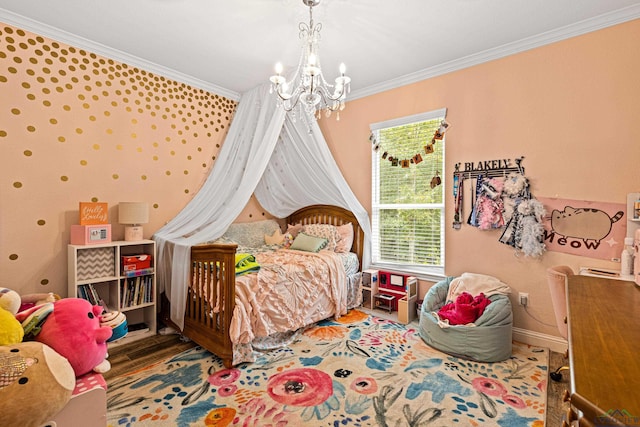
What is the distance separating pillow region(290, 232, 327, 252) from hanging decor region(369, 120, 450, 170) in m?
1.28

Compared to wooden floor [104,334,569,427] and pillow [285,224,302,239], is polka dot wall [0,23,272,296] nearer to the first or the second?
wooden floor [104,334,569,427]

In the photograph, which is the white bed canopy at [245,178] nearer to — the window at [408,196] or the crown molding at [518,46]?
the window at [408,196]

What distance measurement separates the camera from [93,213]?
2.78m

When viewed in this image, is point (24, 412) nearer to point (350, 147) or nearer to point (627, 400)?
point (627, 400)

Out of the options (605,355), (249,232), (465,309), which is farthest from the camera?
(249,232)

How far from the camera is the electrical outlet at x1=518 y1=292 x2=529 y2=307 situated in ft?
9.22

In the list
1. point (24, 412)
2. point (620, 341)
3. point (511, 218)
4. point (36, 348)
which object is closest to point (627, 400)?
point (620, 341)

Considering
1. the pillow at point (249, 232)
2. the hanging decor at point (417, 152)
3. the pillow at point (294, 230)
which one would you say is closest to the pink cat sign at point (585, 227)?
the hanging decor at point (417, 152)

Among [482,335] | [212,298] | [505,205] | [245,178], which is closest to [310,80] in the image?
[245,178]

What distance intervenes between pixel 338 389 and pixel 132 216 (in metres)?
2.38

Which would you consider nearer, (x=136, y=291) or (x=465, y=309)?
(x=465, y=309)

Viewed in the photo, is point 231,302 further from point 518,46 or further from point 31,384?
point 518,46

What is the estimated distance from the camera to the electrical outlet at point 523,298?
9.22 feet

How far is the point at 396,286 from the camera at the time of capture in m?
3.59
